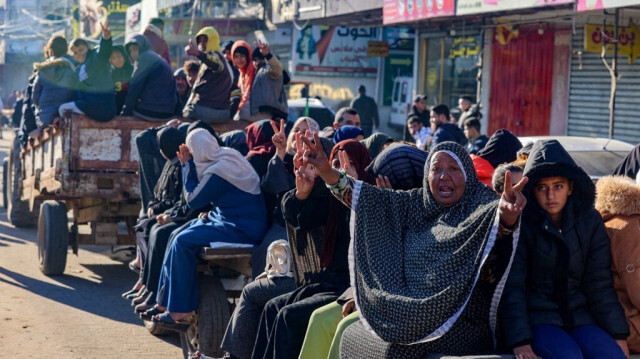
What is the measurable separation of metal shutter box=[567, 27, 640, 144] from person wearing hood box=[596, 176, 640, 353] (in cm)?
1111

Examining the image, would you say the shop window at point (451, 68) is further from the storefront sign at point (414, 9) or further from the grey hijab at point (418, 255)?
the grey hijab at point (418, 255)

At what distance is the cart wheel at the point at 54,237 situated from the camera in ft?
33.0

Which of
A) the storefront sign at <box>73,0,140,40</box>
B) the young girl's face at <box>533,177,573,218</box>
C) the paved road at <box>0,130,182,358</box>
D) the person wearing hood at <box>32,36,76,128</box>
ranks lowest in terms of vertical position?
the paved road at <box>0,130,182,358</box>

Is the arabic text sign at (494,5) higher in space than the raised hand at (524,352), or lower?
higher

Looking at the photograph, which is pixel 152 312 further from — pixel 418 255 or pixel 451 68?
pixel 451 68

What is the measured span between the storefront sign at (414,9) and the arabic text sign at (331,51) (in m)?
9.64

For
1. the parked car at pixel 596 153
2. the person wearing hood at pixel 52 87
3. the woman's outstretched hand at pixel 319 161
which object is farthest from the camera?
the person wearing hood at pixel 52 87

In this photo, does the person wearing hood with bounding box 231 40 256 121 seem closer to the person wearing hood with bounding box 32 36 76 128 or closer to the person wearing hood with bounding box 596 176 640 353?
the person wearing hood with bounding box 32 36 76 128

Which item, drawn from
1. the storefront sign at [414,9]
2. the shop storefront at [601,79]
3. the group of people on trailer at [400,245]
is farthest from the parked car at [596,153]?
the storefront sign at [414,9]

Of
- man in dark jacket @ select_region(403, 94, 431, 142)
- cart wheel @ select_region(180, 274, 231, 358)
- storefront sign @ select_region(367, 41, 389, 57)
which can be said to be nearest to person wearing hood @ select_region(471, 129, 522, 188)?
cart wheel @ select_region(180, 274, 231, 358)

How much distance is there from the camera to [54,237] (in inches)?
396

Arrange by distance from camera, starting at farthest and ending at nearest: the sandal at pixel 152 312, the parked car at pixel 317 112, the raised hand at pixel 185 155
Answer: the parked car at pixel 317 112 → the raised hand at pixel 185 155 → the sandal at pixel 152 312

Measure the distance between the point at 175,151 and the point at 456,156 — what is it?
428 cm

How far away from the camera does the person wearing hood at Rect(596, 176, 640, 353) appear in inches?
174
